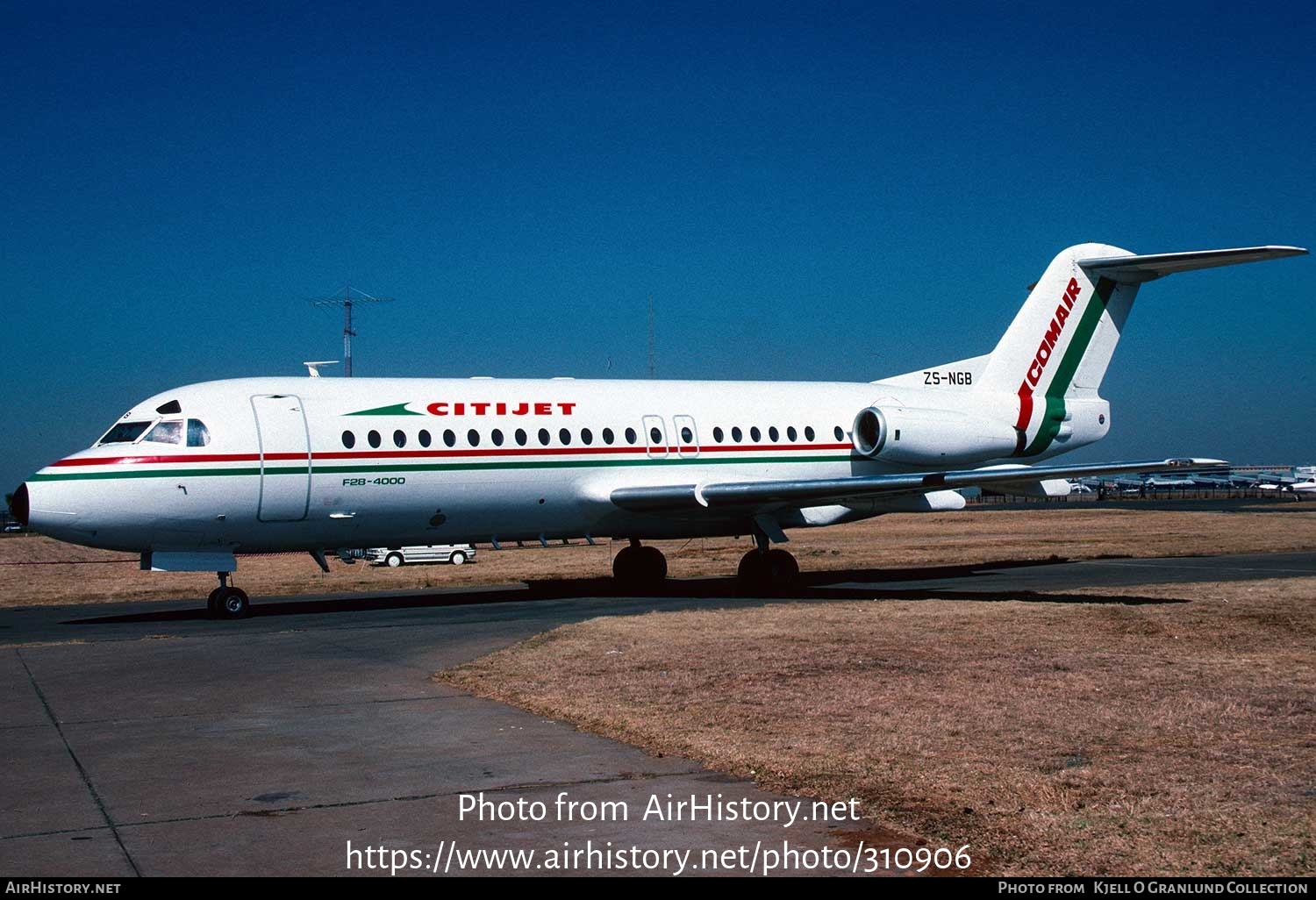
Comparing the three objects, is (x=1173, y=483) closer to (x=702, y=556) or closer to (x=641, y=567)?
(x=702, y=556)

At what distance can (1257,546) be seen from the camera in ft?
108

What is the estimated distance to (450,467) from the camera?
21.1 meters

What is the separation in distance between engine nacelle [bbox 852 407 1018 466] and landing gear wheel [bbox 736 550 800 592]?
3.50m

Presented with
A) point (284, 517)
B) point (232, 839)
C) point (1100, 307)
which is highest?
point (1100, 307)

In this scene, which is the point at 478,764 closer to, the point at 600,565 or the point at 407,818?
the point at 407,818

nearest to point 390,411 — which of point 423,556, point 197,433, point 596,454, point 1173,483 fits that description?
point 197,433

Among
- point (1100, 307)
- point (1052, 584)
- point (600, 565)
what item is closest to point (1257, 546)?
point (1100, 307)

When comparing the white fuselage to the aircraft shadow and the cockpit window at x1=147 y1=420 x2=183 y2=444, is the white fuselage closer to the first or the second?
the cockpit window at x1=147 y1=420 x2=183 y2=444

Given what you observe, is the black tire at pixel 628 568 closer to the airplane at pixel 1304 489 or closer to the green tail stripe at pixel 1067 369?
the green tail stripe at pixel 1067 369

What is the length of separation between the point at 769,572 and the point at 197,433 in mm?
10502

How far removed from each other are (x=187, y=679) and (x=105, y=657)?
8.81 ft

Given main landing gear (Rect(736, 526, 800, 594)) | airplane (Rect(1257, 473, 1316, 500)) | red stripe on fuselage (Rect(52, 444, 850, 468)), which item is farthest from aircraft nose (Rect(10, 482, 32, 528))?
airplane (Rect(1257, 473, 1316, 500))

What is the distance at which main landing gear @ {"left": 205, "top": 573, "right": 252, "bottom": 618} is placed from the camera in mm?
19859

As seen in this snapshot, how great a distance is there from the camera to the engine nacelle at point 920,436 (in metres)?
25.4
